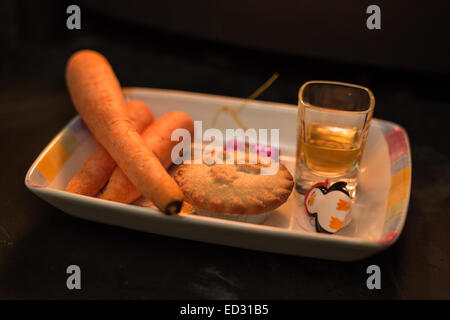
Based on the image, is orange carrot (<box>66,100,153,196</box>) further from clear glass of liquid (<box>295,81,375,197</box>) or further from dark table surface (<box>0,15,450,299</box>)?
clear glass of liquid (<box>295,81,375,197</box>)

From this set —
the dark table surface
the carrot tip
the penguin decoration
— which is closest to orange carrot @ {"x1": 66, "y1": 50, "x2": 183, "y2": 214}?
the carrot tip

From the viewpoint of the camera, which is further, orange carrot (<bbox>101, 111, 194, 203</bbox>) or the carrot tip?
orange carrot (<bbox>101, 111, 194, 203</bbox>)

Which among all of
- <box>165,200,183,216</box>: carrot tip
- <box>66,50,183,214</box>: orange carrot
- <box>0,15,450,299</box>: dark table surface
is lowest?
<box>0,15,450,299</box>: dark table surface

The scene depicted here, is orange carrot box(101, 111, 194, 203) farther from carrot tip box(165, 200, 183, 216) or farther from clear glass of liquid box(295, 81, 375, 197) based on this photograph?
clear glass of liquid box(295, 81, 375, 197)

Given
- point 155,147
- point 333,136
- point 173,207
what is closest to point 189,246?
point 173,207

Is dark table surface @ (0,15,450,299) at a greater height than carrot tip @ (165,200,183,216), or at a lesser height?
lesser

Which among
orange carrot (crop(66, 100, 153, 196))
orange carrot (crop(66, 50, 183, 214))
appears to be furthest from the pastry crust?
orange carrot (crop(66, 100, 153, 196))
